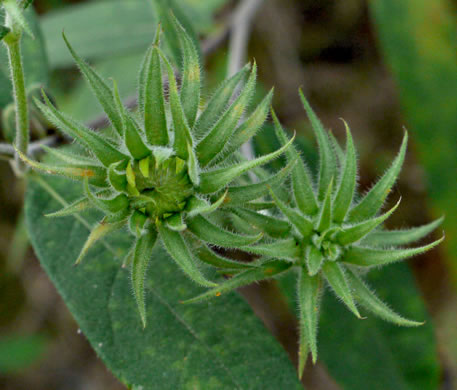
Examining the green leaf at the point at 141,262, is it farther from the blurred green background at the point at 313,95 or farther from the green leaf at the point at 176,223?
the blurred green background at the point at 313,95

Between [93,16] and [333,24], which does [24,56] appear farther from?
[333,24]

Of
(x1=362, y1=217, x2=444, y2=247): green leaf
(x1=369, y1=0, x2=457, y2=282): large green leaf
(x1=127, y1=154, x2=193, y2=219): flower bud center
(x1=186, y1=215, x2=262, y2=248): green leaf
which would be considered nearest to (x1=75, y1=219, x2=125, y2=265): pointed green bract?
(x1=127, y1=154, x2=193, y2=219): flower bud center

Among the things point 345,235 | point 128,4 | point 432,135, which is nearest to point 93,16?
point 128,4

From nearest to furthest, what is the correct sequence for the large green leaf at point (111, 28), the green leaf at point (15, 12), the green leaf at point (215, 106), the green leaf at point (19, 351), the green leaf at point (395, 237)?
the green leaf at point (15, 12), the green leaf at point (215, 106), the green leaf at point (395, 237), the large green leaf at point (111, 28), the green leaf at point (19, 351)

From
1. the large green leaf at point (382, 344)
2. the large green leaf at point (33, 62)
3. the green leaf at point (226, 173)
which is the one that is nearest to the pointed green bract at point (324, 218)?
the green leaf at point (226, 173)

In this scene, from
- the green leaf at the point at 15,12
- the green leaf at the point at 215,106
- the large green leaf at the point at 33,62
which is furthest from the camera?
the large green leaf at the point at 33,62

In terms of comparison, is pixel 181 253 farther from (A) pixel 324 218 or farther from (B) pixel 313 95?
(B) pixel 313 95
